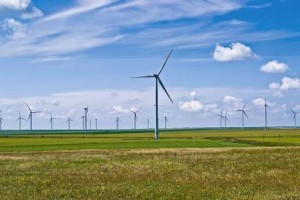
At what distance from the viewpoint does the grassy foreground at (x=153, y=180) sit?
26641 mm

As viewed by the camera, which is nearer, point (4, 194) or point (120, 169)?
point (4, 194)

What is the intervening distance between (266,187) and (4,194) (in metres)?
14.9

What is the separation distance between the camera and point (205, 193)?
27047 mm

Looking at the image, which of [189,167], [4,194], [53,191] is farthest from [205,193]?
[189,167]

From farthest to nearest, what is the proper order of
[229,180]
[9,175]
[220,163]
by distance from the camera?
[220,163] < [9,175] < [229,180]

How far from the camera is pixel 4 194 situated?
26906 mm

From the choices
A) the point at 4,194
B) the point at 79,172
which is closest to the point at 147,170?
the point at 79,172

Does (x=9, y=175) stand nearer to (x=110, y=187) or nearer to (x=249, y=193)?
(x=110, y=187)

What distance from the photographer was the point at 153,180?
111 ft

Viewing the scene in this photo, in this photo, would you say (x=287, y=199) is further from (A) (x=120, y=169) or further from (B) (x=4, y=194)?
(A) (x=120, y=169)

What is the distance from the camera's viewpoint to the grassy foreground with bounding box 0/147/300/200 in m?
26.6

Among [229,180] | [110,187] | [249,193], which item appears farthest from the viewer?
[229,180]

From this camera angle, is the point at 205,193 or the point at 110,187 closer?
Result: the point at 205,193

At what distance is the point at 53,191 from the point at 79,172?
10.9 meters
